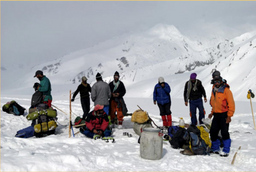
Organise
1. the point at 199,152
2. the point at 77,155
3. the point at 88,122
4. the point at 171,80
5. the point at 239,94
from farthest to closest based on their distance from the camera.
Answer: the point at 171,80 → the point at 239,94 → the point at 88,122 → the point at 199,152 → the point at 77,155

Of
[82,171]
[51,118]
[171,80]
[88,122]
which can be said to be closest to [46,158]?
[82,171]

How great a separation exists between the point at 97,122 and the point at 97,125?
0.31ft

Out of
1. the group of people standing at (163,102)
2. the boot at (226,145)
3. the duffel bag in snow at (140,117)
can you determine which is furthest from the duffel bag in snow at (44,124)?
the boot at (226,145)

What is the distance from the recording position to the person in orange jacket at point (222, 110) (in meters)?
5.37

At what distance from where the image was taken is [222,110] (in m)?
5.50

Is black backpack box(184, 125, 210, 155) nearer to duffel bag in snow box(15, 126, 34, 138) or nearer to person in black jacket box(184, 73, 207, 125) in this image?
person in black jacket box(184, 73, 207, 125)

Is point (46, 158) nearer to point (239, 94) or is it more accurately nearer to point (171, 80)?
point (239, 94)

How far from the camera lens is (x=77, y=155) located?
183 inches

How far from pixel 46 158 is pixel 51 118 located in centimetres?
340

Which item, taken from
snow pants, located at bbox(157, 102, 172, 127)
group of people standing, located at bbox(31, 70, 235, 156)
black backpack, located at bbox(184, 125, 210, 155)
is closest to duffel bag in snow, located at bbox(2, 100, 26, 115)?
group of people standing, located at bbox(31, 70, 235, 156)

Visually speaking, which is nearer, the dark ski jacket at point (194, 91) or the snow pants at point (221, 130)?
the snow pants at point (221, 130)

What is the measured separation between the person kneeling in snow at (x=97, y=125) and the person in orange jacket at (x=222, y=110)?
3146 millimetres

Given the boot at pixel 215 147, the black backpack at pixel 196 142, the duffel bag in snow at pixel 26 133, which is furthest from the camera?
the duffel bag in snow at pixel 26 133

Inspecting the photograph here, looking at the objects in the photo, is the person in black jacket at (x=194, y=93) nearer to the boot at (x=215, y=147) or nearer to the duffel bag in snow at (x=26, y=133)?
the boot at (x=215, y=147)
